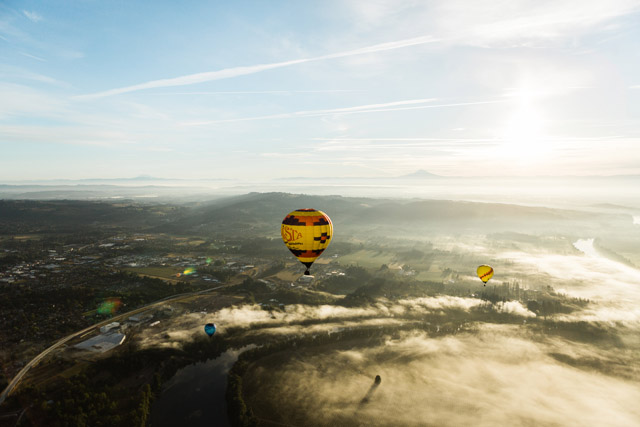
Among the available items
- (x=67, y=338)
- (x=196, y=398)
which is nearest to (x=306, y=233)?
(x=196, y=398)

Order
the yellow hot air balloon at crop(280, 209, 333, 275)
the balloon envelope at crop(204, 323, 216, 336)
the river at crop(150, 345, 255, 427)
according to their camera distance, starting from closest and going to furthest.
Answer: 1. the yellow hot air balloon at crop(280, 209, 333, 275)
2. the river at crop(150, 345, 255, 427)
3. the balloon envelope at crop(204, 323, 216, 336)

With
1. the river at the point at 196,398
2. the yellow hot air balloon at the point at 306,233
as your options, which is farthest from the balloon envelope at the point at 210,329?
the yellow hot air balloon at the point at 306,233

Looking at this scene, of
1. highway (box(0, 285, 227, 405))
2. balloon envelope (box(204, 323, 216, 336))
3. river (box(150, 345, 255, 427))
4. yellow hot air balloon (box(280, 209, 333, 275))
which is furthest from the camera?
balloon envelope (box(204, 323, 216, 336))

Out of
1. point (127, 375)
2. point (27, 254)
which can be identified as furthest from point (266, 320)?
point (27, 254)

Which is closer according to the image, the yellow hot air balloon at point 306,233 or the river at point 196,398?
the yellow hot air balloon at point 306,233

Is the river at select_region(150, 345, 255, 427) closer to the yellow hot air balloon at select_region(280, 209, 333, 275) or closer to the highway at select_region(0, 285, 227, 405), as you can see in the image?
the highway at select_region(0, 285, 227, 405)

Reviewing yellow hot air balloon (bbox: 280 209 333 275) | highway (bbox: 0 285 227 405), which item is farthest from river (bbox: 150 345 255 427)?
yellow hot air balloon (bbox: 280 209 333 275)

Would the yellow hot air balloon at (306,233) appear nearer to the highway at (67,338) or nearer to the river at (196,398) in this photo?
the river at (196,398)

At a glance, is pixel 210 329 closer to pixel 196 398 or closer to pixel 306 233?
pixel 196 398

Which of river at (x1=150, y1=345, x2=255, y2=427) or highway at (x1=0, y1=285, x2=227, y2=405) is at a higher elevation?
highway at (x1=0, y1=285, x2=227, y2=405)
